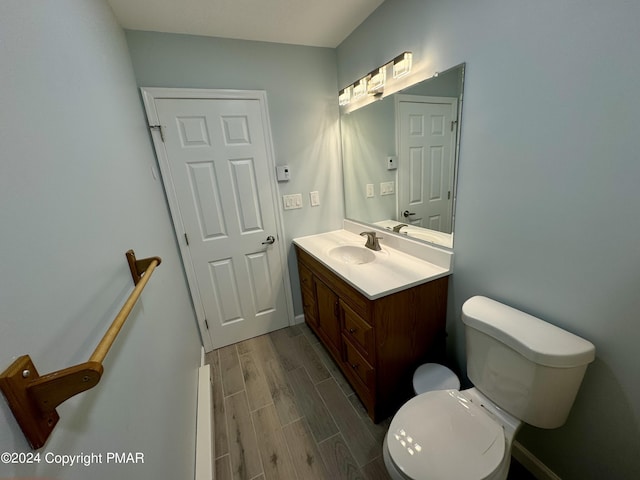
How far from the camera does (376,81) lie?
5.39 ft

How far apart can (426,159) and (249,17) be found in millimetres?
1381

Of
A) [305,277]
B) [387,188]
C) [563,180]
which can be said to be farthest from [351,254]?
[563,180]

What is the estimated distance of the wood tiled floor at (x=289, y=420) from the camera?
50.5 inches

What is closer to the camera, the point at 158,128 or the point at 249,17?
the point at 249,17

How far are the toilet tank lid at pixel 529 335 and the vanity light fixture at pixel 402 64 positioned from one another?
1.29m

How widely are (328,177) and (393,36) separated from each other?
3.47 feet

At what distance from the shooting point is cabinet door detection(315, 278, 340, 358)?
168 centimetres

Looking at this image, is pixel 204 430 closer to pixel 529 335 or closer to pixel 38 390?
pixel 38 390

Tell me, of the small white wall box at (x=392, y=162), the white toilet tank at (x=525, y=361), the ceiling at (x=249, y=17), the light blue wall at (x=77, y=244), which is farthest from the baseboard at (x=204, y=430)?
the ceiling at (x=249, y=17)

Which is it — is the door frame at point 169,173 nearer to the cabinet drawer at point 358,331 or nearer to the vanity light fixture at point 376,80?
the vanity light fixture at point 376,80

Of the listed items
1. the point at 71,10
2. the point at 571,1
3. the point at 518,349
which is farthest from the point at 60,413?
the point at 571,1

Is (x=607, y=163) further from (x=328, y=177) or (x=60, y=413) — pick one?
(x=328, y=177)

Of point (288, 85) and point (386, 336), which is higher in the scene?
point (288, 85)

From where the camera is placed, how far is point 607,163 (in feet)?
2.64
